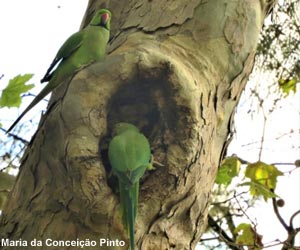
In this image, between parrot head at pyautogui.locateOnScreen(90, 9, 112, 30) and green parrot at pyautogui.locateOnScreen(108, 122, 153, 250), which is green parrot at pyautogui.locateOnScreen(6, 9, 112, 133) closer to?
parrot head at pyautogui.locateOnScreen(90, 9, 112, 30)

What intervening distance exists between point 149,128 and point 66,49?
0.24 meters

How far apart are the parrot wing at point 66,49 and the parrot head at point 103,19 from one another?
46mm

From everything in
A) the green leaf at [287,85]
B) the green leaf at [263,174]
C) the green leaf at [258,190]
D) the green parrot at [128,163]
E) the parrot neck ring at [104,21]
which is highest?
the green leaf at [287,85]

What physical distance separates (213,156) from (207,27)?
27cm

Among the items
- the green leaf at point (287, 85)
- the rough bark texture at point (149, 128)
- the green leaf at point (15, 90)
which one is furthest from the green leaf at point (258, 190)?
the green leaf at point (15, 90)

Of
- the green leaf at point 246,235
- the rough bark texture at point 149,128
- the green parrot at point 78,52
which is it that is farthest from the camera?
the green leaf at point 246,235

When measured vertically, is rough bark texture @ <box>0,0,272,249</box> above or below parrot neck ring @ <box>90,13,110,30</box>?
below

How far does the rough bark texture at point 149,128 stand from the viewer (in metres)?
1.08

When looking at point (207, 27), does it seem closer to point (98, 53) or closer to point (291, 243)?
point (98, 53)

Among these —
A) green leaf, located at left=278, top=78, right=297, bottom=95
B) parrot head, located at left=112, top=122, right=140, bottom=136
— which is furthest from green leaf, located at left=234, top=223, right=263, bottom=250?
parrot head, located at left=112, top=122, right=140, bottom=136

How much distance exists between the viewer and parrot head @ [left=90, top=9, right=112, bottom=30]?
133 centimetres

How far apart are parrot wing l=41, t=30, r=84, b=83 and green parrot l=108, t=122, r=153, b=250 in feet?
0.62

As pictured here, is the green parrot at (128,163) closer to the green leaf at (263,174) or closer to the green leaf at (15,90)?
the green leaf at (15,90)

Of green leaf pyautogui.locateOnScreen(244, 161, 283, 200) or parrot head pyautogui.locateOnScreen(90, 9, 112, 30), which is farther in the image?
green leaf pyautogui.locateOnScreen(244, 161, 283, 200)
